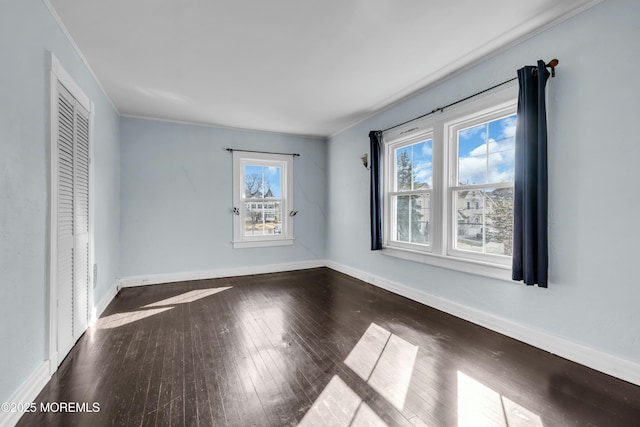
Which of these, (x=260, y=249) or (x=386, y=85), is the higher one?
(x=386, y=85)

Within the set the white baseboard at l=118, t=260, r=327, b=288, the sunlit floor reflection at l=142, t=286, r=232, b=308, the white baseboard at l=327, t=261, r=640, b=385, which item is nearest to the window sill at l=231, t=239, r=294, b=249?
the white baseboard at l=118, t=260, r=327, b=288

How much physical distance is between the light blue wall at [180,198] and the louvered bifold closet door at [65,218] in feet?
6.89

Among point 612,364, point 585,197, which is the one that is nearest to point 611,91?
point 585,197

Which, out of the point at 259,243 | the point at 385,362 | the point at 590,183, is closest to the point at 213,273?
the point at 259,243

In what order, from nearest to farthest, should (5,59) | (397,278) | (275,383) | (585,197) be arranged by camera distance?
1. (5,59)
2. (275,383)
3. (585,197)
4. (397,278)

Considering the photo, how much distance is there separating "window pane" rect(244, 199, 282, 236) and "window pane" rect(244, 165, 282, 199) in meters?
0.13

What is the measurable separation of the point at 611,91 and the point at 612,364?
187cm

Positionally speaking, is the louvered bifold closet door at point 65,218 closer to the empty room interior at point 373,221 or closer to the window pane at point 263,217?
the empty room interior at point 373,221

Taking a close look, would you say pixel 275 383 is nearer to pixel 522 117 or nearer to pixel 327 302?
pixel 327 302

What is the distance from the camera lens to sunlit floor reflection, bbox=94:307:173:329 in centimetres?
295

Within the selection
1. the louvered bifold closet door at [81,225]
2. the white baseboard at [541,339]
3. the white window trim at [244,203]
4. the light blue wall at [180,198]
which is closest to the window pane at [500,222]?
the white baseboard at [541,339]

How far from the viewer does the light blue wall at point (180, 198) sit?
443 cm

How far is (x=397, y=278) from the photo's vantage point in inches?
156

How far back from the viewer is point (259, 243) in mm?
5238
